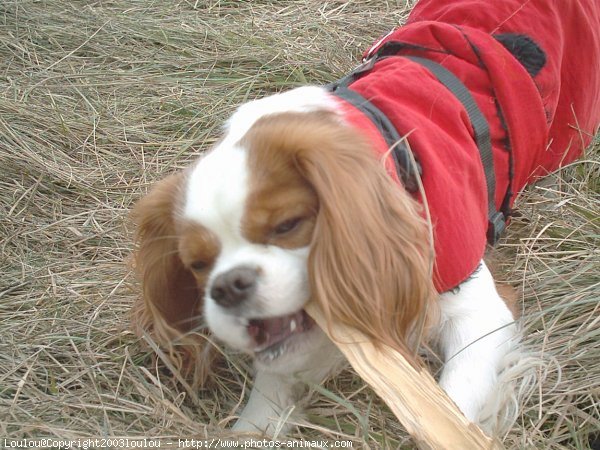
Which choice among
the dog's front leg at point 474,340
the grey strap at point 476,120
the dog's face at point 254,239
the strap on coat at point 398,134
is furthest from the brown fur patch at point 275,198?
the grey strap at point 476,120

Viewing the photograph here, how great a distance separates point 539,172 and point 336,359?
4.48 feet

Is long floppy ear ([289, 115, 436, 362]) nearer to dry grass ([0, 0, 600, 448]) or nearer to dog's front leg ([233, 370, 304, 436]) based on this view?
dry grass ([0, 0, 600, 448])

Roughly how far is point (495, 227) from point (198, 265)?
109cm

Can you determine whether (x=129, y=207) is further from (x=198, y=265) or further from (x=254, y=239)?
(x=254, y=239)

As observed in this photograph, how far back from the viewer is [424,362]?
235 centimetres

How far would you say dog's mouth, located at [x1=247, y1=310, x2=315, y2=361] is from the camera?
2043mm

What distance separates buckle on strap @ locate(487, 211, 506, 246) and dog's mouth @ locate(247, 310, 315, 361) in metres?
0.88

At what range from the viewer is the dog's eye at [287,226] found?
A: 198cm

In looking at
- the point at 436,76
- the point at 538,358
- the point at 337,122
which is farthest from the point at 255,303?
the point at 436,76

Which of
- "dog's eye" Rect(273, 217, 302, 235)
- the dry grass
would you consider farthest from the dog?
the dry grass

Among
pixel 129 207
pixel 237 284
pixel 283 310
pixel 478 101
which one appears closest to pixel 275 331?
pixel 283 310

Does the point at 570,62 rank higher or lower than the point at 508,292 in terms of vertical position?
higher

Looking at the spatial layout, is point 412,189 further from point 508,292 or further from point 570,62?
point 570,62

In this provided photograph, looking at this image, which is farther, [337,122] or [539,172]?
[539,172]
